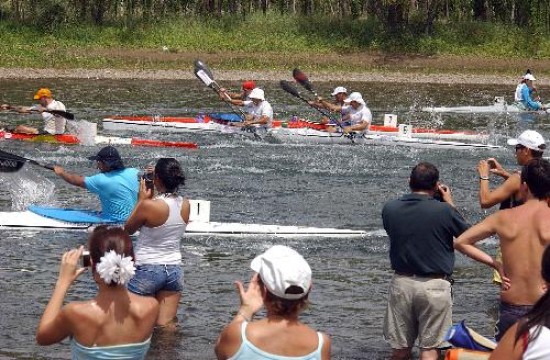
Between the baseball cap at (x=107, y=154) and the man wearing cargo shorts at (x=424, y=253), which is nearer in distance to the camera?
the man wearing cargo shorts at (x=424, y=253)

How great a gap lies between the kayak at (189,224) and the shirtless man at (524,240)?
6988 mm

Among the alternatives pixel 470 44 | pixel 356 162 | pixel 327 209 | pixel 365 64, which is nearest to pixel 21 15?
pixel 365 64

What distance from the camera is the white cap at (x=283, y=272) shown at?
17.3ft

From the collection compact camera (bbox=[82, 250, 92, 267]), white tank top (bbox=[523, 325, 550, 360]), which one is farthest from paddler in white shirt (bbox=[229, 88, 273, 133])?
white tank top (bbox=[523, 325, 550, 360])

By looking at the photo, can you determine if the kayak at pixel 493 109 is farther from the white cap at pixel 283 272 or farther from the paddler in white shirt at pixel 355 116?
the white cap at pixel 283 272

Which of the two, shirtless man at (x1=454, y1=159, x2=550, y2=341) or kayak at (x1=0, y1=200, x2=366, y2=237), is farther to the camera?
kayak at (x1=0, y1=200, x2=366, y2=237)

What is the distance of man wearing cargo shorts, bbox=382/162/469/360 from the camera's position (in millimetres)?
8242

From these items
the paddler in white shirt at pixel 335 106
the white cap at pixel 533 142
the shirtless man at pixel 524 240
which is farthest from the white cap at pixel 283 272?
the paddler in white shirt at pixel 335 106

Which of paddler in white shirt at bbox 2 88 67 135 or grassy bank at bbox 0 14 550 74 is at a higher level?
paddler in white shirt at bbox 2 88 67 135

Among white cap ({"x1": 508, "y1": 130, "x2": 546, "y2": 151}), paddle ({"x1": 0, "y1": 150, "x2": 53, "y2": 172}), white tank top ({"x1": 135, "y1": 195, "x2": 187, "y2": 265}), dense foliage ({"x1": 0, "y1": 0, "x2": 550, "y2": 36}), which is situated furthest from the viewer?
dense foliage ({"x1": 0, "y1": 0, "x2": 550, "y2": 36})

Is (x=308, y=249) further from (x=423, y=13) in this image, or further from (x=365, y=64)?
(x=423, y=13)

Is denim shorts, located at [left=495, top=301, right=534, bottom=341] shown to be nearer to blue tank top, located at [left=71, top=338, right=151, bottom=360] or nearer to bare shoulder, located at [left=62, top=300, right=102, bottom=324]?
blue tank top, located at [left=71, top=338, right=151, bottom=360]

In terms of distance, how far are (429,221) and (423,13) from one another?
177 feet

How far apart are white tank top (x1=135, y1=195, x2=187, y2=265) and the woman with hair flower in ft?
10.7
